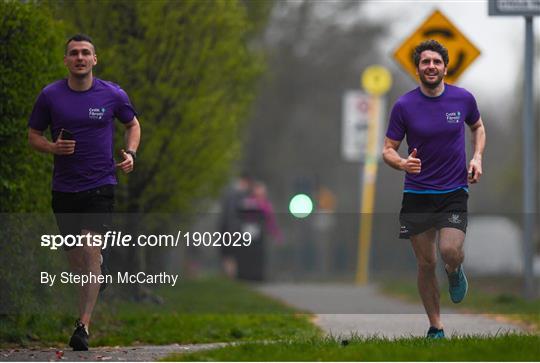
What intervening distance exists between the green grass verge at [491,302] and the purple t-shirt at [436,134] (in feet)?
7.82

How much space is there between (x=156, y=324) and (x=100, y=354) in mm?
2414

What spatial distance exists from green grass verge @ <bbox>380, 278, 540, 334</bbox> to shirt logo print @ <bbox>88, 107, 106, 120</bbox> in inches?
166

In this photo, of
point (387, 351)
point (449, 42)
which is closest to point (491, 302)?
point (449, 42)

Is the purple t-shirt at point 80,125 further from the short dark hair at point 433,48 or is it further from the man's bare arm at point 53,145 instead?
the short dark hair at point 433,48

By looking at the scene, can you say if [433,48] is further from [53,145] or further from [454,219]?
[53,145]

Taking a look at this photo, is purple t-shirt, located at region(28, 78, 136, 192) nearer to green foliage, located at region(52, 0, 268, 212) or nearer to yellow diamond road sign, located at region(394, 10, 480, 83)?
green foliage, located at region(52, 0, 268, 212)

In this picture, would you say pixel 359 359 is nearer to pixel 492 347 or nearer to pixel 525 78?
pixel 492 347

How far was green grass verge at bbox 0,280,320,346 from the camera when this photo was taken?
1099 cm

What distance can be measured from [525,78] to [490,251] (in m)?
6.97

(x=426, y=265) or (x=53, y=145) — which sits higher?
(x=53, y=145)

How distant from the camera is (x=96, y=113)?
32.1 ft

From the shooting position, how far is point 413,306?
16.5m

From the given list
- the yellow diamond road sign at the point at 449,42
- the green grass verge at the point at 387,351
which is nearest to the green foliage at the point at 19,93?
the green grass verge at the point at 387,351

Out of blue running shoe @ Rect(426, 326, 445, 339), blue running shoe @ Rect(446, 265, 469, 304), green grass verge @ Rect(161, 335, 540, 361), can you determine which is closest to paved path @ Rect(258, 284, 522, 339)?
blue running shoe @ Rect(426, 326, 445, 339)
